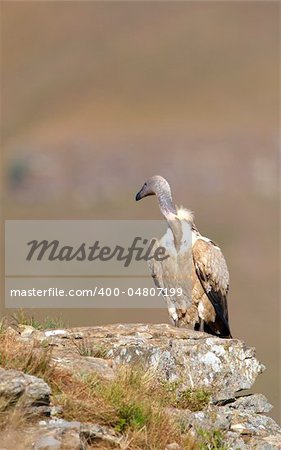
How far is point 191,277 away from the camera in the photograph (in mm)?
17500

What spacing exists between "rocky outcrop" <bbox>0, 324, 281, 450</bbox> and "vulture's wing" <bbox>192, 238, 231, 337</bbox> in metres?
2.57

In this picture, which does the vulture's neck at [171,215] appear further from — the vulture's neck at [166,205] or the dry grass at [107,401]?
the dry grass at [107,401]

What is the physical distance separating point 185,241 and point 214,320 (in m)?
0.93

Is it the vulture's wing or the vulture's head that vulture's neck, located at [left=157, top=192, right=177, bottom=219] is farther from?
the vulture's wing

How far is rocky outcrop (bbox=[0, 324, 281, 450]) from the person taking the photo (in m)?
13.0

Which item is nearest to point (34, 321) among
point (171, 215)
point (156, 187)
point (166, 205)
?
point (171, 215)

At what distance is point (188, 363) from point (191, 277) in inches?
141

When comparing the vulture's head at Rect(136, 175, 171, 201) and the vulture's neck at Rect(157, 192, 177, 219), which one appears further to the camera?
the vulture's head at Rect(136, 175, 171, 201)

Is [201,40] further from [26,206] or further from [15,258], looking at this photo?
[15,258]

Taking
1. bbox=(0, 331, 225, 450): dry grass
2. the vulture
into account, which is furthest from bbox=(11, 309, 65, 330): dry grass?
the vulture

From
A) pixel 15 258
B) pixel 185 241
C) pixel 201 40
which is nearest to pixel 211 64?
pixel 201 40

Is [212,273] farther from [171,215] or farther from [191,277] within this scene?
[171,215]

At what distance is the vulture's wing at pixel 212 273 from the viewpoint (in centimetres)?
1727

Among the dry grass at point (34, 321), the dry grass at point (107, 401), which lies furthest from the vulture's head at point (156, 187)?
the dry grass at point (107, 401)
